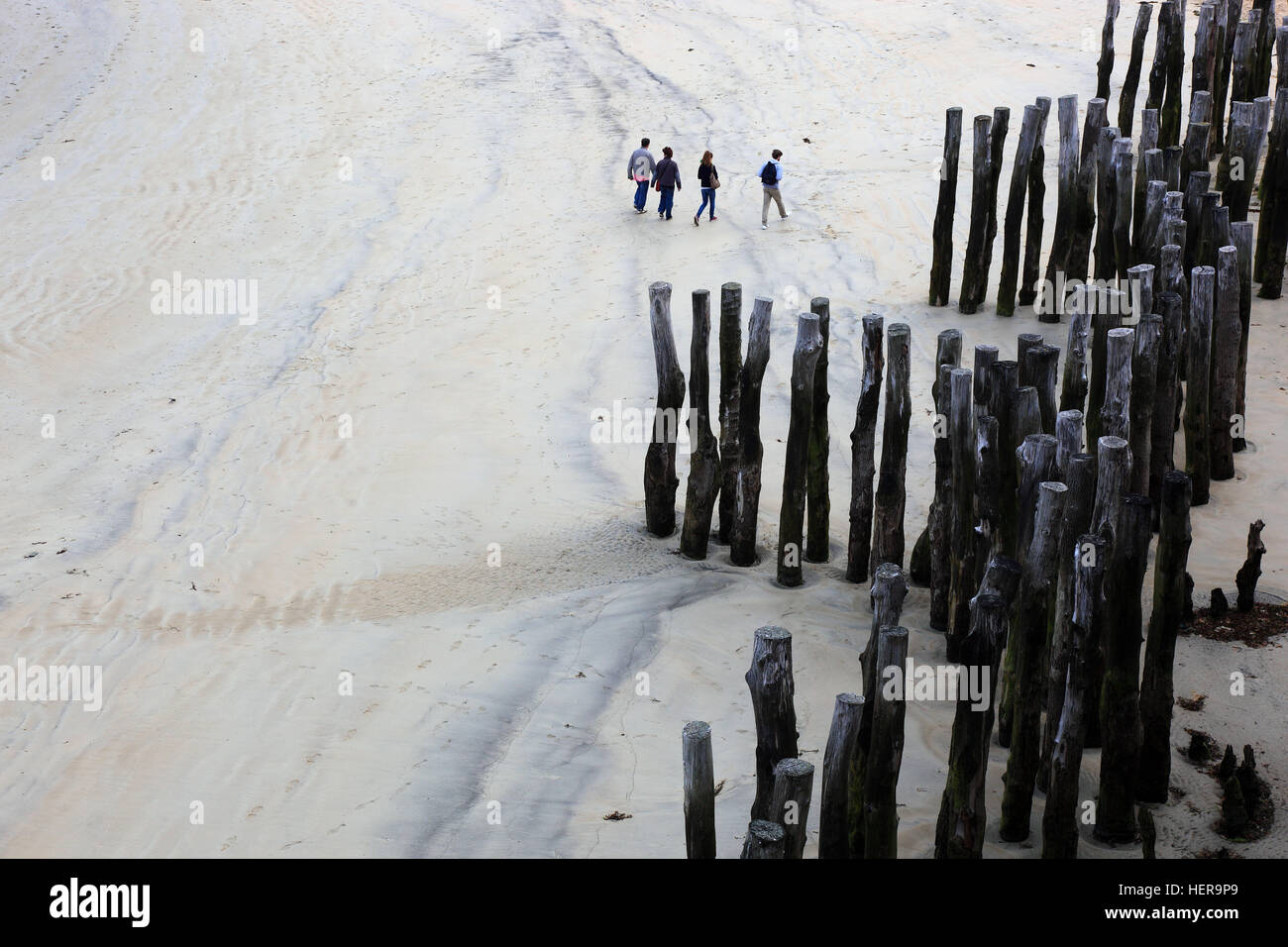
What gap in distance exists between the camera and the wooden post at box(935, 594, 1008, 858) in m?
5.56

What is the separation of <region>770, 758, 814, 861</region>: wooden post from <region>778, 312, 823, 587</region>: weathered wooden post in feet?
12.2

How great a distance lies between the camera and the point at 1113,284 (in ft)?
37.0

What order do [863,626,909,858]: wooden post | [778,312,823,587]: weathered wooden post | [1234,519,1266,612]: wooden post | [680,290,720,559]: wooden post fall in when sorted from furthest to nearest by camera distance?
[680,290,720,559]: wooden post
[778,312,823,587]: weathered wooden post
[1234,519,1266,612]: wooden post
[863,626,909,858]: wooden post

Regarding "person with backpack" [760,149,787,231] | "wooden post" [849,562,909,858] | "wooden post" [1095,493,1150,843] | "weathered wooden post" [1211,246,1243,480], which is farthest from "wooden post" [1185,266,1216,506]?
"person with backpack" [760,149,787,231]

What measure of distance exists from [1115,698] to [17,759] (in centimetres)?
574

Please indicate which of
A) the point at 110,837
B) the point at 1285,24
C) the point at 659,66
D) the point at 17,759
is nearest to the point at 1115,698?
the point at 110,837

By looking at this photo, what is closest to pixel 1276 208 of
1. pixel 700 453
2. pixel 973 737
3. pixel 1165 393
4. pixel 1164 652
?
pixel 1165 393

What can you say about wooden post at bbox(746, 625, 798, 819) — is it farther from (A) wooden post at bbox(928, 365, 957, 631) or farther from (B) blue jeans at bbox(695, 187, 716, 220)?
(B) blue jeans at bbox(695, 187, 716, 220)

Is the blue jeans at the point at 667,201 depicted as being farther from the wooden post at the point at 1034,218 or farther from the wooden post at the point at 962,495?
the wooden post at the point at 962,495

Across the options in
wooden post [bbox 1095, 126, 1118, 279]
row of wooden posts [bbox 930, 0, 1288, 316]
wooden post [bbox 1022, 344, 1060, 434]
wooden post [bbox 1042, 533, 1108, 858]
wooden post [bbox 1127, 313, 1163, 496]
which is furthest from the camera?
wooden post [bbox 1095, 126, 1118, 279]

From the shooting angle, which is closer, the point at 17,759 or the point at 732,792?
the point at 732,792

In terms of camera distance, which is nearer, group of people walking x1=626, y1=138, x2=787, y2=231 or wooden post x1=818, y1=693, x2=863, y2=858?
wooden post x1=818, y1=693, x2=863, y2=858

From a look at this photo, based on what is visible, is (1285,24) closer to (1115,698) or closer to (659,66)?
(659,66)
